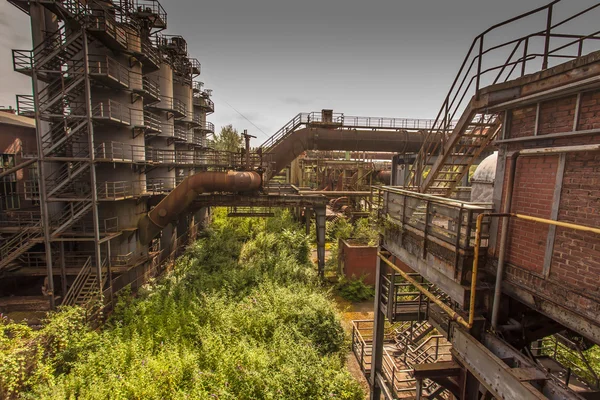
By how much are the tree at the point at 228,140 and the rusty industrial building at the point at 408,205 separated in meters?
20.0

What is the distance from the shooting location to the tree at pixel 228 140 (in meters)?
43.0

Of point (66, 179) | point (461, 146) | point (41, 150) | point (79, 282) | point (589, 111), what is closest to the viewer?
point (589, 111)

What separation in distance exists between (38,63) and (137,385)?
1163cm

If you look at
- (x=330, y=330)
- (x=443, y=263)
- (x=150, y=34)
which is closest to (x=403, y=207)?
(x=443, y=263)

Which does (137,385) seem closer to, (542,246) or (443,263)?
(443,263)

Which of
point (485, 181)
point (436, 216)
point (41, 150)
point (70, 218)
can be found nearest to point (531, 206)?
point (436, 216)

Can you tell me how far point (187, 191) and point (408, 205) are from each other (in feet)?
34.3

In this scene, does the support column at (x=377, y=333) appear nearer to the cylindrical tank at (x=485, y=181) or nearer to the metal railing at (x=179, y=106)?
the cylindrical tank at (x=485, y=181)

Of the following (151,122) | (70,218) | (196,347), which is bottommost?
(196,347)

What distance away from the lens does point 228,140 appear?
44125mm

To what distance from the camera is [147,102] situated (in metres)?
16.0

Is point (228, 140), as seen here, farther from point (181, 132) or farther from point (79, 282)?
point (79, 282)

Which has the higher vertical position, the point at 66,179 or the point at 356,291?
the point at 66,179

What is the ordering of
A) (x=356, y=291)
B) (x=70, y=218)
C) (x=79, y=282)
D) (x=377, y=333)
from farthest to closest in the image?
→ (x=356, y=291)
(x=79, y=282)
(x=70, y=218)
(x=377, y=333)
